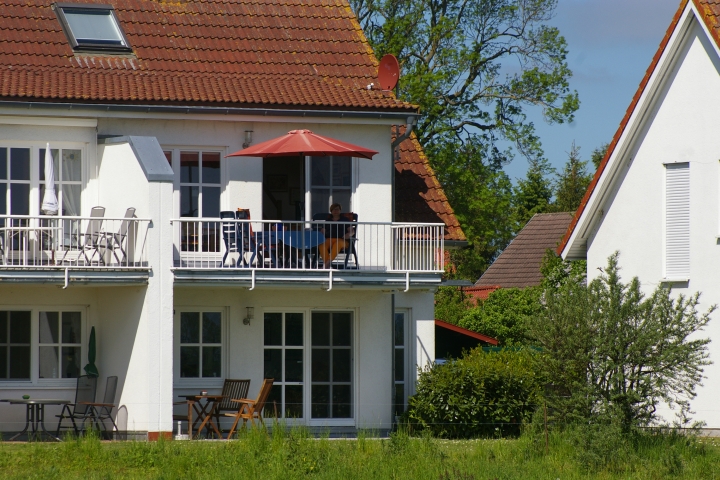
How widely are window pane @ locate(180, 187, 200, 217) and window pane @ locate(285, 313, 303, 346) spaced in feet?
8.48

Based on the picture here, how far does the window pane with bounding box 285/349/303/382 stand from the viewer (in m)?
23.5

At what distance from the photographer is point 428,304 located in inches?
975

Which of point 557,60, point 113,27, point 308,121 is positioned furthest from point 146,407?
point 557,60

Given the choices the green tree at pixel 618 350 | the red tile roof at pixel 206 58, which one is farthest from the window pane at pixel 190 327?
the green tree at pixel 618 350

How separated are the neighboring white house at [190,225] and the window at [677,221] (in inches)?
160

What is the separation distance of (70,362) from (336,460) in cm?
709

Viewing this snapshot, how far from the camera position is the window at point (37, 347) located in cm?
2258

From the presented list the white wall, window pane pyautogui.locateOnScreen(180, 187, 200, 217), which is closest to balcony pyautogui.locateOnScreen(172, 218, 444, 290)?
window pane pyautogui.locateOnScreen(180, 187, 200, 217)

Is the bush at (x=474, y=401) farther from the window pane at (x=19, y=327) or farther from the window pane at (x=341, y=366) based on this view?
the window pane at (x=19, y=327)

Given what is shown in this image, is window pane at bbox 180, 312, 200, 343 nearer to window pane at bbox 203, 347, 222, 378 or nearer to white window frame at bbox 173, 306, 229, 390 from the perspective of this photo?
white window frame at bbox 173, 306, 229, 390

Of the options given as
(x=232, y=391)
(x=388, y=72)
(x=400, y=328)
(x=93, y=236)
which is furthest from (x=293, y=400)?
(x=388, y=72)

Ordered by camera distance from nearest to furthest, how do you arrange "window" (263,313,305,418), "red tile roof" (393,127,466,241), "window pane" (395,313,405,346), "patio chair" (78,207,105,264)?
"patio chair" (78,207,105,264) → "window" (263,313,305,418) → "window pane" (395,313,405,346) → "red tile roof" (393,127,466,241)

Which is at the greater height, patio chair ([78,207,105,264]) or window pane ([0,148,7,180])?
window pane ([0,148,7,180])

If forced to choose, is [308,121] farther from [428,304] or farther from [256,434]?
[256,434]
